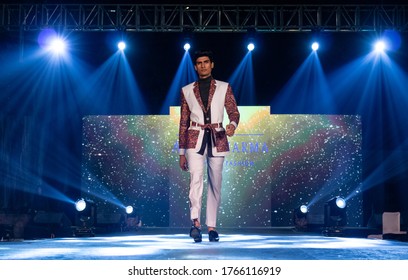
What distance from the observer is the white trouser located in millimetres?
5191

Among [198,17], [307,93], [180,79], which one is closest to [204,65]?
[198,17]

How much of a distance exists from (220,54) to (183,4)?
186 cm

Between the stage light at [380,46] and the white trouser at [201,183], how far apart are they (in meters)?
7.17

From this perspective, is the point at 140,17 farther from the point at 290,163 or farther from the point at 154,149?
the point at 290,163

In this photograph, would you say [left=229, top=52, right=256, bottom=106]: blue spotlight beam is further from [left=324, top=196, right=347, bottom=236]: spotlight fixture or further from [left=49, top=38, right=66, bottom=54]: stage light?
[left=324, top=196, right=347, bottom=236]: spotlight fixture

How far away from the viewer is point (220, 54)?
12.2 meters

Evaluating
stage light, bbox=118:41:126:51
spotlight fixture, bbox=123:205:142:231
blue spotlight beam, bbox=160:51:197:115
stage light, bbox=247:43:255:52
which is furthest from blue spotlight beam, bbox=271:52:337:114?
spotlight fixture, bbox=123:205:142:231

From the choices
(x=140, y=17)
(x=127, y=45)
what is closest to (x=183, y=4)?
(x=140, y=17)

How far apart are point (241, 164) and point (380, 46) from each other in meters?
3.56

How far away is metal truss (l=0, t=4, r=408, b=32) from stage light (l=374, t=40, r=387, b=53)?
64cm

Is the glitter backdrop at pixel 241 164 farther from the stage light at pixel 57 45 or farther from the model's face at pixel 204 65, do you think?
the model's face at pixel 204 65

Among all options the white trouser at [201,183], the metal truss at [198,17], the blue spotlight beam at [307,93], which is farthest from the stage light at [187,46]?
the white trouser at [201,183]

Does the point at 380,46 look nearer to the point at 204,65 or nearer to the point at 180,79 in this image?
the point at 180,79
